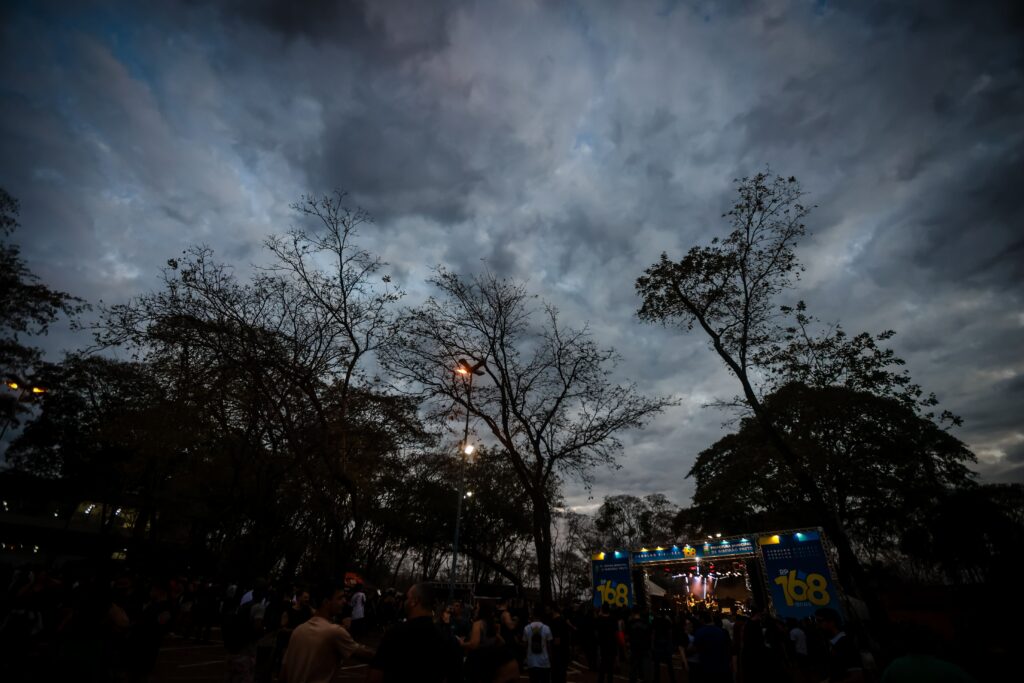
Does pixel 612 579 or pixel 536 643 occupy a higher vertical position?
pixel 612 579

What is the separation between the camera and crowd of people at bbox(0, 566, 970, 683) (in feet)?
10.4

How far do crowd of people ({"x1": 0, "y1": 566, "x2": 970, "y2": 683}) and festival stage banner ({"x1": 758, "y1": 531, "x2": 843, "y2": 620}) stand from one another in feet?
14.2

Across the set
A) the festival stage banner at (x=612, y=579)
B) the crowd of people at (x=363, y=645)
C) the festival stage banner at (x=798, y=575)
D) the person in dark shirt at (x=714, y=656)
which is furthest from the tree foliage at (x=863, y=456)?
the person in dark shirt at (x=714, y=656)

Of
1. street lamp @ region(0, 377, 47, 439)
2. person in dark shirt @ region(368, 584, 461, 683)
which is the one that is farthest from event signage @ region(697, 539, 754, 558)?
street lamp @ region(0, 377, 47, 439)

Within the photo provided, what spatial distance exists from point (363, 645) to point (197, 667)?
5837 mm

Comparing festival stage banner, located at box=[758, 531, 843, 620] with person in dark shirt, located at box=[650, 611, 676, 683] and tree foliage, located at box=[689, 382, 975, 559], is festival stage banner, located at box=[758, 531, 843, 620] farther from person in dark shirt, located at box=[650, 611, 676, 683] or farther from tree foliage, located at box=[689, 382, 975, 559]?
person in dark shirt, located at box=[650, 611, 676, 683]

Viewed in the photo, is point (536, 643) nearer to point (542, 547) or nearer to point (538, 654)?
point (538, 654)

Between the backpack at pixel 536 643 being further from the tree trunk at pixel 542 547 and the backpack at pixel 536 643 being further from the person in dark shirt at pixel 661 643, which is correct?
the tree trunk at pixel 542 547

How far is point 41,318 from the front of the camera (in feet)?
57.3

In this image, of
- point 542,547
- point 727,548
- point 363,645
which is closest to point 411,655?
point 363,645

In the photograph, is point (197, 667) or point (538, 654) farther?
point (197, 667)

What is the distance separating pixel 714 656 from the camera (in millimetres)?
7129

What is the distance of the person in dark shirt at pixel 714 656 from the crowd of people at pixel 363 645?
17 millimetres

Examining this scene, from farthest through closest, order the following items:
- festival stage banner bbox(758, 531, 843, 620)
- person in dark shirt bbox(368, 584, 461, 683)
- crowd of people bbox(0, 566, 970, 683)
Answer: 1. festival stage banner bbox(758, 531, 843, 620)
2. crowd of people bbox(0, 566, 970, 683)
3. person in dark shirt bbox(368, 584, 461, 683)
